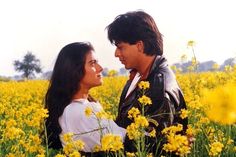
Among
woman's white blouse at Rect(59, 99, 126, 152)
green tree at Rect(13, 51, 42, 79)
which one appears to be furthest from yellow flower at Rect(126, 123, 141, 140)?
green tree at Rect(13, 51, 42, 79)

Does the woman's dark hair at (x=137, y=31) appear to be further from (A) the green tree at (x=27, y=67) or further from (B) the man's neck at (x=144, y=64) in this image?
(A) the green tree at (x=27, y=67)

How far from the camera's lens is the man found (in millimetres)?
2443

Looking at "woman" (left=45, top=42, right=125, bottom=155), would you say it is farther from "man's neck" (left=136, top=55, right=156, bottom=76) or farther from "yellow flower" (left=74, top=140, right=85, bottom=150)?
"yellow flower" (left=74, top=140, right=85, bottom=150)

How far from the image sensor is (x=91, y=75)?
2811mm

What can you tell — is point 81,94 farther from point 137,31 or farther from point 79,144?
point 79,144

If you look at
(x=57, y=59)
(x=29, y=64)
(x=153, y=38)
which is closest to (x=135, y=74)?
(x=153, y=38)

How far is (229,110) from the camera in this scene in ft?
2.04

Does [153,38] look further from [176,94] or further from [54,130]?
[54,130]

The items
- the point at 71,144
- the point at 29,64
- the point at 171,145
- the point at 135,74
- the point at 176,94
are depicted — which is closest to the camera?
the point at 171,145

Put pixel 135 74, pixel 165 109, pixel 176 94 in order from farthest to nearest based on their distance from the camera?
1. pixel 135 74
2. pixel 176 94
3. pixel 165 109

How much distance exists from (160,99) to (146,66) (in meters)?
0.37

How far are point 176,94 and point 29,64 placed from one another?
61.4 meters

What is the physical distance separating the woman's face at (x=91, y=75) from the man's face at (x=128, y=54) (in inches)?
6.2

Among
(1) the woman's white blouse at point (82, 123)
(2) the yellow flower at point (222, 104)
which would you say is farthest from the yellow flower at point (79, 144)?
(2) the yellow flower at point (222, 104)
